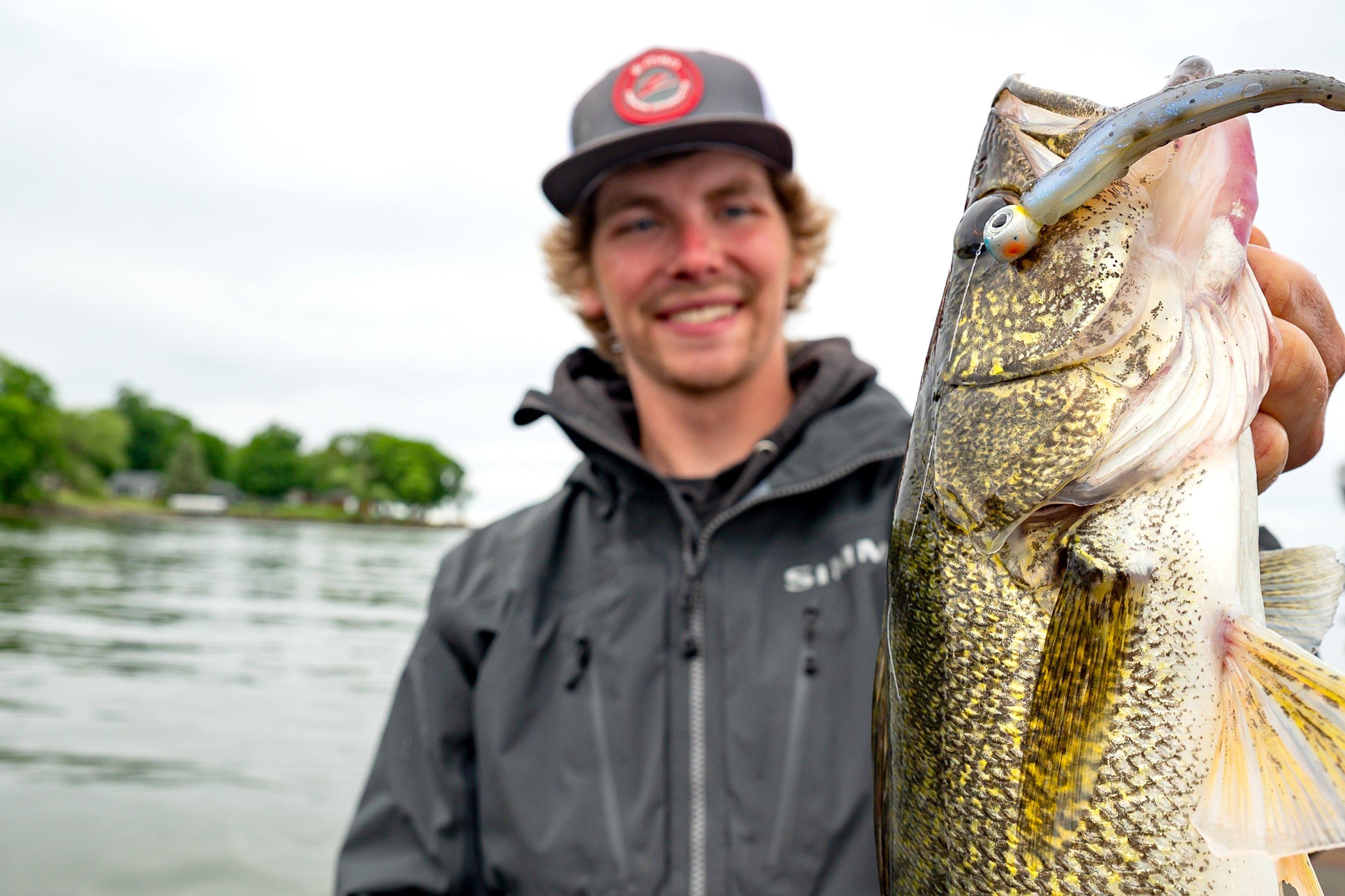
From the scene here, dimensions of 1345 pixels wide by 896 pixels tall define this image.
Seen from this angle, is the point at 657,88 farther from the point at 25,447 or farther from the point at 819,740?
the point at 25,447

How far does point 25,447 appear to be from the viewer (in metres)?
63.0

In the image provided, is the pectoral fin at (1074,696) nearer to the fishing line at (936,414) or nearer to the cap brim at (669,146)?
the fishing line at (936,414)

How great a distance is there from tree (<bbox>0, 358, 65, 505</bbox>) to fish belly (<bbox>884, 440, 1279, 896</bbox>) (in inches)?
2913

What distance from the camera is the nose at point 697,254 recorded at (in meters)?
3.46

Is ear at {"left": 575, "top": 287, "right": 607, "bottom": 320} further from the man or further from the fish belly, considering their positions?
the fish belly

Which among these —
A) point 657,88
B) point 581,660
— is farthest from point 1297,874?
point 657,88

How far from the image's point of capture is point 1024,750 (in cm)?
127

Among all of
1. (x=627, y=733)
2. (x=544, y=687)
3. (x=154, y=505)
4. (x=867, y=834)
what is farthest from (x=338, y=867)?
(x=154, y=505)

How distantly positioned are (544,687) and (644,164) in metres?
1.94

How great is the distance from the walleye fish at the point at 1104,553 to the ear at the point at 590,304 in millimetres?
3092

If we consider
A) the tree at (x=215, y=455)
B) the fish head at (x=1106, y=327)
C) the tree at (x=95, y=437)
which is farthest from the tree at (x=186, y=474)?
the fish head at (x=1106, y=327)

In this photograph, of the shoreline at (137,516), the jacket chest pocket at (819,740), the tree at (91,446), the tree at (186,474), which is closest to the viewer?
the jacket chest pocket at (819,740)

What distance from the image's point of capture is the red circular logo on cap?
3463 mm

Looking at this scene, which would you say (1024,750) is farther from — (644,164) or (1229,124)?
(644,164)
